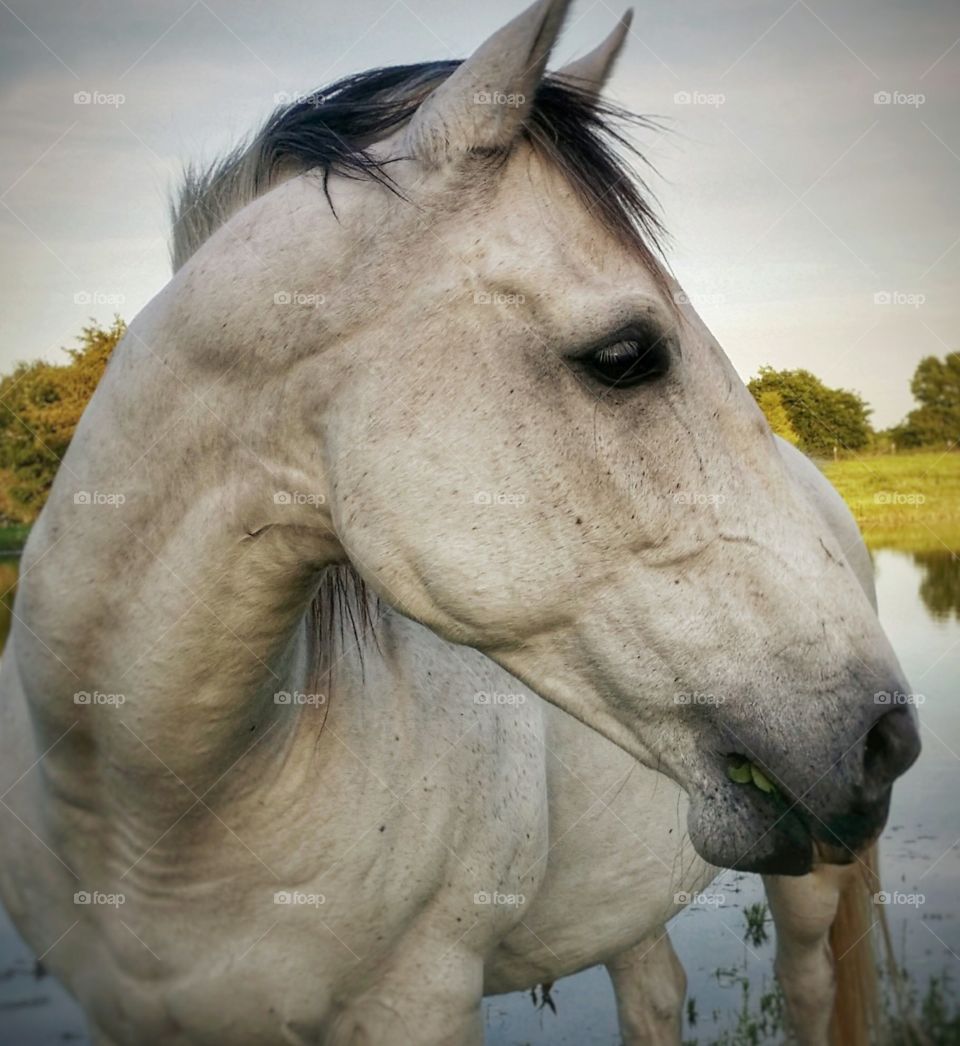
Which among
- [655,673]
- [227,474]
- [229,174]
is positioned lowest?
[655,673]

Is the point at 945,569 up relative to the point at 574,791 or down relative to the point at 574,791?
up

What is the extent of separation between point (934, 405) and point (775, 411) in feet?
7.89

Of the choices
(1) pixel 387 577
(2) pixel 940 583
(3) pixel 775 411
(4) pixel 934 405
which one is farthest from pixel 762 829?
(2) pixel 940 583

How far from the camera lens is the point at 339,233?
1.83 m

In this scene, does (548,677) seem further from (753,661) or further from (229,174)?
(229,174)

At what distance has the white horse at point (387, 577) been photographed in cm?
175

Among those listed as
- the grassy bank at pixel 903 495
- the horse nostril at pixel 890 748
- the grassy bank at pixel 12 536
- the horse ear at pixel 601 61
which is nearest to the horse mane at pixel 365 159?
the horse ear at pixel 601 61

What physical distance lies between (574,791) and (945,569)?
4.55 metres

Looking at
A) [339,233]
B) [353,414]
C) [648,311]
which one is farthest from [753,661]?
[339,233]

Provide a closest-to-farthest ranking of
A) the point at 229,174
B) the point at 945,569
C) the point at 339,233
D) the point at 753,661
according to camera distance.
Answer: the point at 753,661 < the point at 339,233 < the point at 229,174 < the point at 945,569

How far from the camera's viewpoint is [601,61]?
2.10 metres

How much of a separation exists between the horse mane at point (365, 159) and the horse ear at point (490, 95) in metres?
0.08

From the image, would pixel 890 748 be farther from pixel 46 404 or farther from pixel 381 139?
pixel 46 404

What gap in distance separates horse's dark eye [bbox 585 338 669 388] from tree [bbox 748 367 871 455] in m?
1.75
